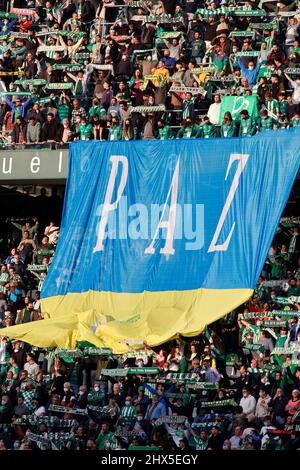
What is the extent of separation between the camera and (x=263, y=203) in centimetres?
2414

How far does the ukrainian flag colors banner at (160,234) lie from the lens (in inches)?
941

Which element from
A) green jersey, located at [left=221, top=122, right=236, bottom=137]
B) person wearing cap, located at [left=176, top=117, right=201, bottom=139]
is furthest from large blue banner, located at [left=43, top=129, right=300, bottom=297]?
person wearing cap, located at [left=176, top=117, right=201, bottom=139]

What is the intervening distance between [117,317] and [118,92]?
4876 mm

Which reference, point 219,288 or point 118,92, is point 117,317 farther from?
point 118,92

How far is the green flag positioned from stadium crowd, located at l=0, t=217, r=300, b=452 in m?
2.40

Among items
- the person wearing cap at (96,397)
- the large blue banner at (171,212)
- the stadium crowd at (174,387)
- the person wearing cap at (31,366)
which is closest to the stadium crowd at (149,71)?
the large blue banner at (171,212)

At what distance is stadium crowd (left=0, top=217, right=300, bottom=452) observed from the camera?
2128cm

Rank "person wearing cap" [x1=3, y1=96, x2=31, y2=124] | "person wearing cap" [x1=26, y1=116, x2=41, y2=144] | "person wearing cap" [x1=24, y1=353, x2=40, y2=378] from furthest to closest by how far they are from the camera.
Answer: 1. "person wearing cap" [x1=3, y1=96, x2=31, y2=124]
2. "person wearing cap" [x1=26, y1=116, x2=41, y2=144]
3. "person wearing cap" [x1=24, y1=353, x2=40, y2=378]

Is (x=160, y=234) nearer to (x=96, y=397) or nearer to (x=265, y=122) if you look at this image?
(x=265, y=122)

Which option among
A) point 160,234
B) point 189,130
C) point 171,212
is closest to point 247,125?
point 189,130

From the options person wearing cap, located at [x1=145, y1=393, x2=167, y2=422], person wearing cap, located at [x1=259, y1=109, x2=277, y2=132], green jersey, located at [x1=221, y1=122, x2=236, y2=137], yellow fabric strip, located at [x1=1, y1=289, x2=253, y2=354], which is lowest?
person wearing cap, located at [x1=145, y1=393, x2=167, y2=422]

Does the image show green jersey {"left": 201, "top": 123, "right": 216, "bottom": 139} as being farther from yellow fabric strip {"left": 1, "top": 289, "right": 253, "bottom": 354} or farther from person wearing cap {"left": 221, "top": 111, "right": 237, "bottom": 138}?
yellow fabric strip {"left": 1, "top": 289, "right": 253, "bottom": 354}

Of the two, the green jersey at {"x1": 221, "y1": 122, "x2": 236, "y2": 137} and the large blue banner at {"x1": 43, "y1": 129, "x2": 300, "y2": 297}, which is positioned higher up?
the green jersey at {"x1": 221, "y1": 122, "x2": 236, "y2": 137}
